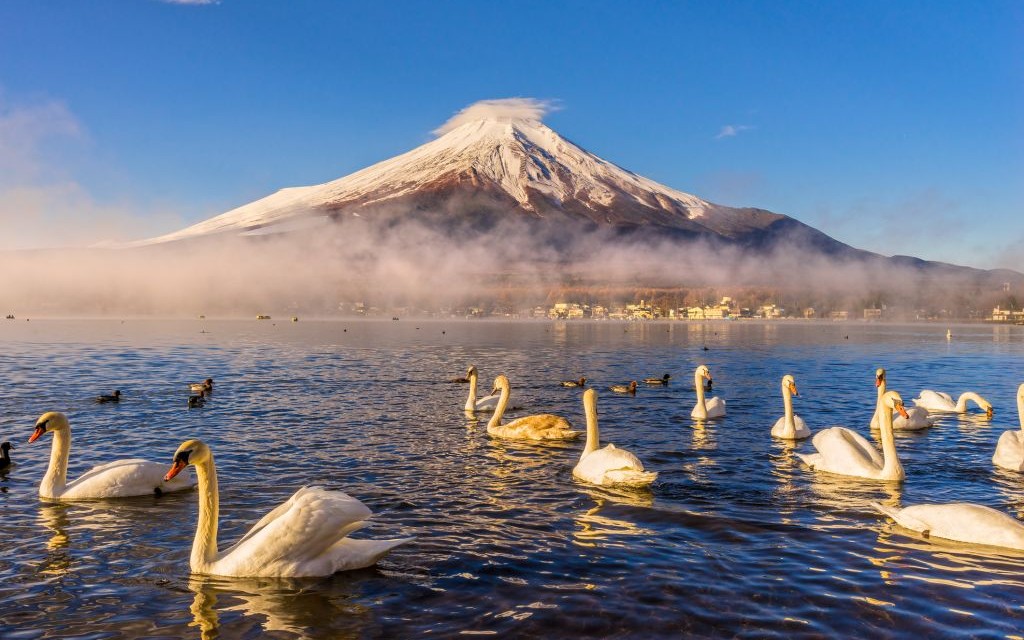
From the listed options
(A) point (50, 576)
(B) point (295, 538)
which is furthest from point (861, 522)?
(A) point (50, 576)

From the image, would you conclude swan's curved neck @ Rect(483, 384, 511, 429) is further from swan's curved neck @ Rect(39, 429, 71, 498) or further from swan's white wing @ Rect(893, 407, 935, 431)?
swan's white wing @ Rect(893, 407, 935, 431)

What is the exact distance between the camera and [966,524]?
11.0 meters

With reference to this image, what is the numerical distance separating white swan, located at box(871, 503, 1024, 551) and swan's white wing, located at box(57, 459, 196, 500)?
500 inches

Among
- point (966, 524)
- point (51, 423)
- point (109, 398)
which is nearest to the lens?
point (966, 524)

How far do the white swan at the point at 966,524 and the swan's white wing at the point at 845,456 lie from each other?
378 cm

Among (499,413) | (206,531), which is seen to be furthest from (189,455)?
(499,413)

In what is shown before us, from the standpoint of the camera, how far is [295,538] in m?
9.40

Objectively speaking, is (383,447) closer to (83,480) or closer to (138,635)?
(83,480)

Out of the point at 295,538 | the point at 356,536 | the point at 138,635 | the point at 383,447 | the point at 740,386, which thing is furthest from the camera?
the point at 740,386

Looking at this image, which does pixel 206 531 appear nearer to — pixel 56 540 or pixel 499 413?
pixel 56 540

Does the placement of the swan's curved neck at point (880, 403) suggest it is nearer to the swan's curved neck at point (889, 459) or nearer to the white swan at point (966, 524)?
the swan's curved neck at point (889, 459)

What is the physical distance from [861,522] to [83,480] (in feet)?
44.3

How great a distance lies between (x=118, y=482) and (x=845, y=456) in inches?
550

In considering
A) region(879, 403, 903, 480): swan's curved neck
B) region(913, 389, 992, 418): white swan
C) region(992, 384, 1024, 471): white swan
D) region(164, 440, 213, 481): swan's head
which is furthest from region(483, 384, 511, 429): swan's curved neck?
region(913, 389, 992, 418): white swan
